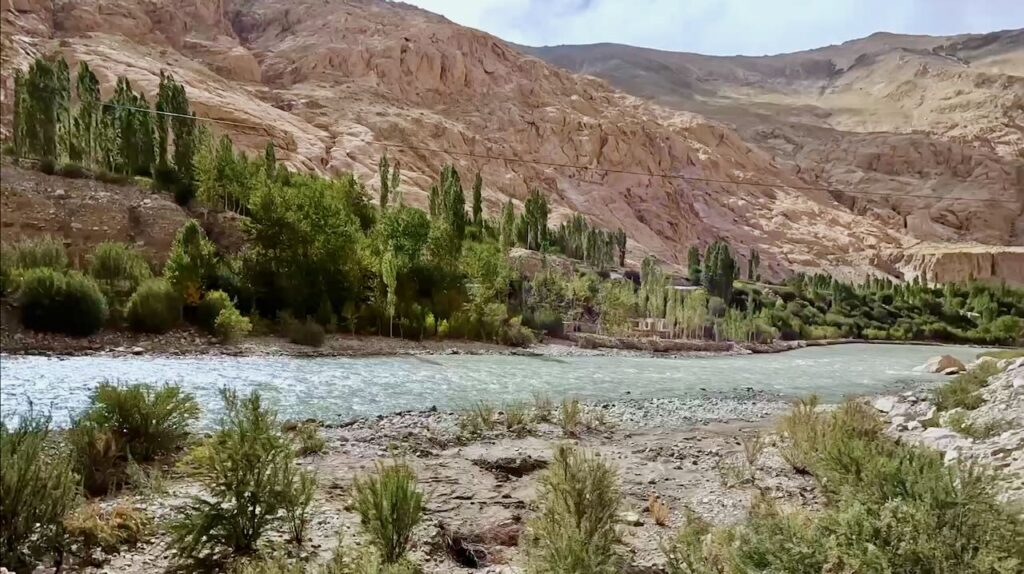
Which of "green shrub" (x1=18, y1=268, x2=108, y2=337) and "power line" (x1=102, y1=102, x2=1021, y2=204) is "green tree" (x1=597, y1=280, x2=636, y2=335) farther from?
"green shrub" (x1=18, y1=268, x2=108, y2=337)

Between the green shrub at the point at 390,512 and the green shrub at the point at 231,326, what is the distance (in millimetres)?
7519

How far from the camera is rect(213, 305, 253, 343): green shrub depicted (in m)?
9.62

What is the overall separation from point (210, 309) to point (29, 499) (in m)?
7.52

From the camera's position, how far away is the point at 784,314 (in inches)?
1400

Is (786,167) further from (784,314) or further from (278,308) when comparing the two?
(278,308)

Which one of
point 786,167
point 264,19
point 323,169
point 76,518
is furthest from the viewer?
point 786,167

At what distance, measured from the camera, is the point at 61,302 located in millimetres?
3281

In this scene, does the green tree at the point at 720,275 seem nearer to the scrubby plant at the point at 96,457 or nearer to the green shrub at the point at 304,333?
the green shrub at the point at 304,333

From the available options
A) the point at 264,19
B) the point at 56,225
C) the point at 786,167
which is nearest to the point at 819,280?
the point at 786,167

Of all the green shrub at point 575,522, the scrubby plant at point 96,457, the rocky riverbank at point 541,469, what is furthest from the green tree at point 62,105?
the green shrub at point 575,522

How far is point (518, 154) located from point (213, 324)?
4873cm

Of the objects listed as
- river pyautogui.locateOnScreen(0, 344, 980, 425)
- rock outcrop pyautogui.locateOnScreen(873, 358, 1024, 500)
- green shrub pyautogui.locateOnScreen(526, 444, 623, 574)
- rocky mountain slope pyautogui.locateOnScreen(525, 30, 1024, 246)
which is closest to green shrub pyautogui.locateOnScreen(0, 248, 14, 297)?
river pyautogui.locateOnScreen(0, 344, 980, 425)

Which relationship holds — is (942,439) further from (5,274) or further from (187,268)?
(187,268)

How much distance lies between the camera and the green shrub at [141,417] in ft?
12.3
